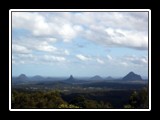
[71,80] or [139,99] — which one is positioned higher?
[71,80]

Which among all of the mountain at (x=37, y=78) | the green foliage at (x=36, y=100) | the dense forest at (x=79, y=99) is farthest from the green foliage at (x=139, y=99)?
the mountain at (x=37, y=78)

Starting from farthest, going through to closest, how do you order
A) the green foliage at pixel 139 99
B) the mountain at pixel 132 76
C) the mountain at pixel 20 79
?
1. the mountain at pixel 132 76
2. the green foliage at pixel 139 99
3. the mountain at pixel 20 79

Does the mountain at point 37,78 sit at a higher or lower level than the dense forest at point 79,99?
higher

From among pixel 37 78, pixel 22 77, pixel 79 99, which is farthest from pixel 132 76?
pixel 22 77

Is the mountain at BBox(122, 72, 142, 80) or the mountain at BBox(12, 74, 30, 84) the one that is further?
the mountain at BBox(122, 72, 142, 80)

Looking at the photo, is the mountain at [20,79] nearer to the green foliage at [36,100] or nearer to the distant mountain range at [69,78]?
the distant mountain range at [69,78]

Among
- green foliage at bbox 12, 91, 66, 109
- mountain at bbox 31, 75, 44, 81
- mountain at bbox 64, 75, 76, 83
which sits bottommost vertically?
green foliage at bbox 12, 91, 66, 109

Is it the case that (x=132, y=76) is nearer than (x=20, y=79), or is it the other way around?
(x=20, y=79)

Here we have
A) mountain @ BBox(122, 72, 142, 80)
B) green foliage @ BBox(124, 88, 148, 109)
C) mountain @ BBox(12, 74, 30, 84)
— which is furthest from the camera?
mountain @ BBox(122, 72, 142, 80)

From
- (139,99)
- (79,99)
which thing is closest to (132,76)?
(139,99)

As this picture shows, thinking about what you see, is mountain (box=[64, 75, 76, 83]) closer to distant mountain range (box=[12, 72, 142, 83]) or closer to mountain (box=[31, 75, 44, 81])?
distant mountain range (box=[12, 72, 142, 83])

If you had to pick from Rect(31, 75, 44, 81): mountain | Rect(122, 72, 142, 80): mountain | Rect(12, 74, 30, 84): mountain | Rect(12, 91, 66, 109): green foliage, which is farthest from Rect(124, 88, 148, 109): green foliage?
Rect(12, 74, 30, 84): mountain

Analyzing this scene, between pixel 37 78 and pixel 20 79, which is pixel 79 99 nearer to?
pixel 37 78
